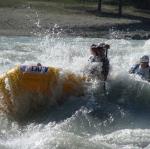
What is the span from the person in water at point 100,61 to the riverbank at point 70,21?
15.5m

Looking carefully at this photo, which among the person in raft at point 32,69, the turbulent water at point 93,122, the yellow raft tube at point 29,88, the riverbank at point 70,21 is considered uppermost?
the person in raft at point 32,69

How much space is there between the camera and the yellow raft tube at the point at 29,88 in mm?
11820

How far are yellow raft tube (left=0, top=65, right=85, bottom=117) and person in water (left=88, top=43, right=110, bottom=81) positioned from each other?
94cm

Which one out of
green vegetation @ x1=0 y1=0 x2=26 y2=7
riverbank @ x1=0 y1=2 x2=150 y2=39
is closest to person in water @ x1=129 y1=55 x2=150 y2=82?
riverbank @ x1=0 y1=2 x2=150 y2=39

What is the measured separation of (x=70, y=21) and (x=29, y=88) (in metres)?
21.8

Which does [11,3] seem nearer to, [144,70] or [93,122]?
[144,70]

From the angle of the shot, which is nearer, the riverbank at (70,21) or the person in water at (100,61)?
the person in water at (100,61)

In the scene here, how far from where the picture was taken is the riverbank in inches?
1191

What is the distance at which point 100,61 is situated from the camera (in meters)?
12.9

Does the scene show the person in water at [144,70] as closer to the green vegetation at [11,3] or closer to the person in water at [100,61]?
the person in water at [100,61]

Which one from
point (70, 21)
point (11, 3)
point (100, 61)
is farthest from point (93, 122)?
point (11, 3)

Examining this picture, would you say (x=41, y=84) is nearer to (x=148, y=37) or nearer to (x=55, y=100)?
(x=55, y=100)

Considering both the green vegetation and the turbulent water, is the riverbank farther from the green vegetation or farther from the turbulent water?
the turbulent water

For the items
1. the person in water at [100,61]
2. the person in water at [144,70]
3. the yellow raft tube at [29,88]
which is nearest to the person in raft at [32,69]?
the yellow raft tube at [29,88]
